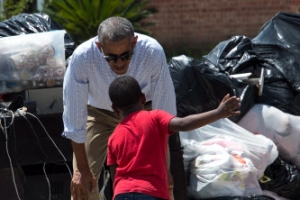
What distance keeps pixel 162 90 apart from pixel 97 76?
1.23 feet

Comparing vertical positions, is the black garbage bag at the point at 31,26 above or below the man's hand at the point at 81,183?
above

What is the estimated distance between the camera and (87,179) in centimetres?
461

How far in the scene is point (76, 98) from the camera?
460 cm

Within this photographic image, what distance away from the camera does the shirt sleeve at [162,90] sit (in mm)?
4586

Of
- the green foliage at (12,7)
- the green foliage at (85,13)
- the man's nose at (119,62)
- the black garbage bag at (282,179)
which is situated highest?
the man's nose at (119,62)

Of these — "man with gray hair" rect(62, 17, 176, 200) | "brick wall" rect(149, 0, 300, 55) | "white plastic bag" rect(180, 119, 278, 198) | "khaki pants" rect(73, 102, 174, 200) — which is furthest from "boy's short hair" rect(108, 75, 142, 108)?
"brick wall" rect(149, 0, 300, 55)

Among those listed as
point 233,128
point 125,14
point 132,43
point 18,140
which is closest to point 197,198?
point 233,128

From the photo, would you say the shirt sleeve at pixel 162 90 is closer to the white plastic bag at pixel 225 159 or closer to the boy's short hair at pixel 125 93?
the boy's short hair at pixel 125 93

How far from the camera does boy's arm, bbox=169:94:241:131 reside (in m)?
3.74

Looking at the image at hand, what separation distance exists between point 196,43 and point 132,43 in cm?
849

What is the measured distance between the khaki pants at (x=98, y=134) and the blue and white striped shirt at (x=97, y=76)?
0.34 meters

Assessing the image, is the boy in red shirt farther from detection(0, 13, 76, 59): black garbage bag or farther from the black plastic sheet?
detection(0, 13, 76, 59): black garbage bag

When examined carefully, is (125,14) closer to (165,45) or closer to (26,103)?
(165,45)

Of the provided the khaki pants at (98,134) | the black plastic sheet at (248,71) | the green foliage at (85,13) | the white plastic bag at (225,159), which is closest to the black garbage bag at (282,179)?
the white plastic bag at (225,159)
